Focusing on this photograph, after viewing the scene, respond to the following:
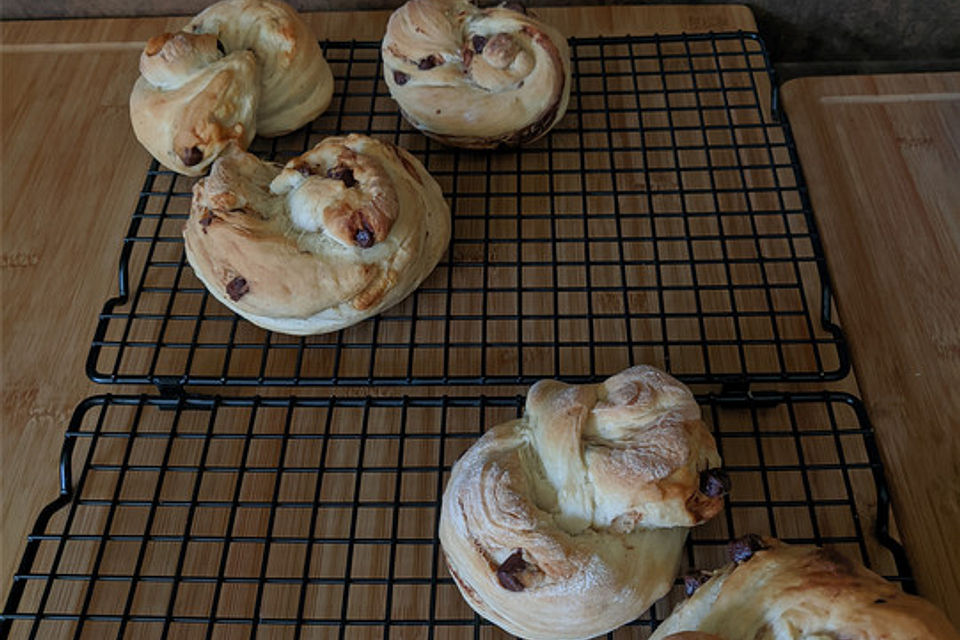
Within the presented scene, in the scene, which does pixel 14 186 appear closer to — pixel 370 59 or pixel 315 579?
pixel 370 59

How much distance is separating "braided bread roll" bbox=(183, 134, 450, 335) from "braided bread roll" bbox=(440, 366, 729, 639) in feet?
1.09

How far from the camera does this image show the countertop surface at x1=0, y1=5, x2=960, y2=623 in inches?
47.9

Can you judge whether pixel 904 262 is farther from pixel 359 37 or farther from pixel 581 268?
pixel 359 37

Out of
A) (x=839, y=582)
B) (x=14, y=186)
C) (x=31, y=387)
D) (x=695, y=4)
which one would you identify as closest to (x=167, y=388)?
(x=31, y=387)

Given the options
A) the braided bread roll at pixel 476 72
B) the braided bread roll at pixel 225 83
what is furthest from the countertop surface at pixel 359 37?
the braided bread roll at pixel 476 72

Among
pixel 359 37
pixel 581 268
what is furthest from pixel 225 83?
pixel 581 268

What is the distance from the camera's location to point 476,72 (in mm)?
1404

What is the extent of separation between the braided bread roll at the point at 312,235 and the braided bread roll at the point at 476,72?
0.18 metres

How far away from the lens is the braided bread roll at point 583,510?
960 mm

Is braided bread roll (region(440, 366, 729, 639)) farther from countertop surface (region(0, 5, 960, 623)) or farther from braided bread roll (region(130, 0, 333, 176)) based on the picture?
braided bread roll (region(130, 0, 333, 176))

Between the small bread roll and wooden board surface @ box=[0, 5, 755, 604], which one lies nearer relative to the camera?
the small bread roll

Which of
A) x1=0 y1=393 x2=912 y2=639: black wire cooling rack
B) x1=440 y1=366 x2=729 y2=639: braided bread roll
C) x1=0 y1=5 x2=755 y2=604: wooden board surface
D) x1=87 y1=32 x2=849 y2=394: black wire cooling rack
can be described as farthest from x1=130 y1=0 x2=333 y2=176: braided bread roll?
x1=440 y1=366 x2=729 y2=639: braided bread roll

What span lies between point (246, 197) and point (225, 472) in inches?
16.1

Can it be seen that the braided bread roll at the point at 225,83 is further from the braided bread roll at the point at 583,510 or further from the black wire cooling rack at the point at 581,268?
the braided bread roll at the point at 583,510
